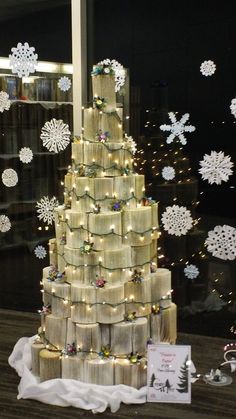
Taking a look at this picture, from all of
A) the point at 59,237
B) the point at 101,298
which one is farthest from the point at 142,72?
the point at 101,298

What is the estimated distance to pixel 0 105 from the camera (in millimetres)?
4082

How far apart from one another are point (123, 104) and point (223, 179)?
0.83m

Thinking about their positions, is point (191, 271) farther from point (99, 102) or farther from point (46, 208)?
point (99, 102)

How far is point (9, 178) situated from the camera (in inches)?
164

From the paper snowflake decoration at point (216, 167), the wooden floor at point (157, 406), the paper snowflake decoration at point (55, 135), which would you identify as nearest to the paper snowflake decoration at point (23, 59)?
the paper snowflake decoration at point (55, 135)

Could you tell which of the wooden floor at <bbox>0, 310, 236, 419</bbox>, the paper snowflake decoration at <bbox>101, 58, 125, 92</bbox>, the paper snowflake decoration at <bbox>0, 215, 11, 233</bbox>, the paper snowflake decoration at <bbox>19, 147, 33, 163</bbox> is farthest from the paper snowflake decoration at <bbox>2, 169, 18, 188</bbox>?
the wooden floor at <bbox>0, 310, 236, 419</bbox>

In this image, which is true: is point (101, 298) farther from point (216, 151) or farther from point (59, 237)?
point (216, 151)

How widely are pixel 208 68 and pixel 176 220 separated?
1005 millimetres

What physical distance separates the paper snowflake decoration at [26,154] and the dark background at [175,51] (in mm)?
674

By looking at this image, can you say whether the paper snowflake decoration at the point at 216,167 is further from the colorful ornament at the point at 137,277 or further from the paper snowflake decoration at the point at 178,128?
the colorful ornament at the point at 137,277

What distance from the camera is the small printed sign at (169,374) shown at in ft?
9.30

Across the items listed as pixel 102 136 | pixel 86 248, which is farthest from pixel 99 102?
pixel 86 248

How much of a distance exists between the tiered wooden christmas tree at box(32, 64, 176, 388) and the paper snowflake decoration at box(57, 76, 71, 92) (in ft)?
2.83

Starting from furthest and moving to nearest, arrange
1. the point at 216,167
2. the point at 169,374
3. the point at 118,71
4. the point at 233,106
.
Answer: the point at 118,71 → the point at 216,167 → the point at 233,106 → the point at 169,374
